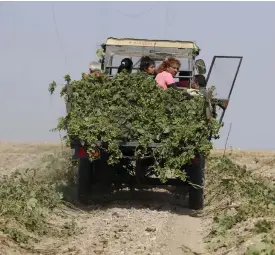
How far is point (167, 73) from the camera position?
9453mm

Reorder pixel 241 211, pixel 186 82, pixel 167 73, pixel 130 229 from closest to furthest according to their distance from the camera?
1. pixel 130 229
2. pixel 241 211
3. pixel 167 73
4. pixel 186 82

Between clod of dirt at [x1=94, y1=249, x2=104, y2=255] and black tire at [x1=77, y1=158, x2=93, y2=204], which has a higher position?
black tire at [x1=77, y1=158, x2=93, y2=204]

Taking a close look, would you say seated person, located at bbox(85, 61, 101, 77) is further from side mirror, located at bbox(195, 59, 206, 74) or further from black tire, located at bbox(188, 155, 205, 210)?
black tire, located at bbox(188, 155, 205, 210)

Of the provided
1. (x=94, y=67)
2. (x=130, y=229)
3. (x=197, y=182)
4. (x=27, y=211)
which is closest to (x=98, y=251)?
(x=130, y=229)

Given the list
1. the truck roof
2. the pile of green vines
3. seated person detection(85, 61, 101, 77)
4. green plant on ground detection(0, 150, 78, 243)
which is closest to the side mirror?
the truck roof

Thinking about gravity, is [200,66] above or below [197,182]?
above

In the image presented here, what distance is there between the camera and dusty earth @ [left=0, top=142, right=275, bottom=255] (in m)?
6.86

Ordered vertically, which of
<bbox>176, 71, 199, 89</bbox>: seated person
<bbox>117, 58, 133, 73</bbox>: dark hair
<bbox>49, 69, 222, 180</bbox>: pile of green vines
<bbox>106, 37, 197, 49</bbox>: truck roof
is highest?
<bbox>106, 37, 197, 49</bbox>: truck roof

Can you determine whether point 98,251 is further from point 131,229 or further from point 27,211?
point 27,211

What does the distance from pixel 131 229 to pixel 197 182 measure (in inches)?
70.2

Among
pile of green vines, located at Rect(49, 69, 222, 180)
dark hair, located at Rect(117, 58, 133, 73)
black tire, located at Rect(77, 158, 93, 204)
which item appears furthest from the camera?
dark hair, located at Rect(117, 58, 133, 73)

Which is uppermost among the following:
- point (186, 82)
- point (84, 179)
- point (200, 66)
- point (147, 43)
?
point (147, 43)

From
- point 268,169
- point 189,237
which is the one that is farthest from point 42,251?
point 268,169

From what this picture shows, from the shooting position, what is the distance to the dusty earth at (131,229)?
22.5ft
